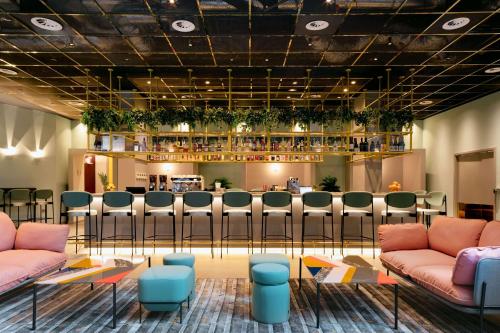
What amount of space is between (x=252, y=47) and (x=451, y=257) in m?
3.91

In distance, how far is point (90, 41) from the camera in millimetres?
5281

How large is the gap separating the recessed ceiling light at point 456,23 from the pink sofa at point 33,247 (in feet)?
18.1

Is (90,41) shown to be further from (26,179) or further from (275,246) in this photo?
(26,179)

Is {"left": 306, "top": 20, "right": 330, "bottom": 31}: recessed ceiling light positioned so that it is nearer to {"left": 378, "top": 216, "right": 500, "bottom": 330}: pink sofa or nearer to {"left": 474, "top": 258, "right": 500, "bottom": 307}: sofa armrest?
{"left": 378, "top": 216, "right": 500, "bottom": 330}: pink sofa

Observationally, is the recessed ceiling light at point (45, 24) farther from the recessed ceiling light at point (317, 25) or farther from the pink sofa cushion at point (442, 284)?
the pink sofa cushion at point (442, 284)

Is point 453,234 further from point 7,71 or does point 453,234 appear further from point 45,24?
point 7,71

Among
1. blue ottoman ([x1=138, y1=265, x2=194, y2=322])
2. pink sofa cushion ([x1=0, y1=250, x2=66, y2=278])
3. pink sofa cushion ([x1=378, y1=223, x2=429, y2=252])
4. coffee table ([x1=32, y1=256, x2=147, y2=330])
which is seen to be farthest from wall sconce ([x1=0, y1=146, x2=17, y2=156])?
pink sofa cushion ([x1=378, y1=223, x2=429, y2=252])

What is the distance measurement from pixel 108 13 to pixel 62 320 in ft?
11.4

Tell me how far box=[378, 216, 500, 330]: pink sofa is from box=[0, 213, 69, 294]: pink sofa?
390cm

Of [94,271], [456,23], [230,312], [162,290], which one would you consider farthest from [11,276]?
[456,23]

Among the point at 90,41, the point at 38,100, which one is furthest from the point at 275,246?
the point at 38,100

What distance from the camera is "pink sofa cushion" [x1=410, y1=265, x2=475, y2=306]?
2898mm

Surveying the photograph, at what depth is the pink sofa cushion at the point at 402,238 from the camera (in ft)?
14.5

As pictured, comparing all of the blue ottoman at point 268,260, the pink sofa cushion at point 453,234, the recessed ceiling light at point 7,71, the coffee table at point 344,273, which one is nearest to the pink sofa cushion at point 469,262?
the coffee table at point 344,273
